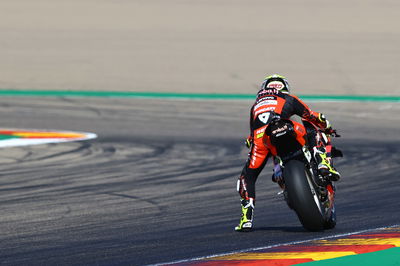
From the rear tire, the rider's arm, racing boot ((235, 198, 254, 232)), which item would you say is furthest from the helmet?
racing boot ((235, 198, 254, 232))

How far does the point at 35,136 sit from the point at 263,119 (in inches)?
407

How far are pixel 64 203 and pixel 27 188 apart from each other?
130 centimetres

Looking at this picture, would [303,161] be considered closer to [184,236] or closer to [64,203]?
[184,236]

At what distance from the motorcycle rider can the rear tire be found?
0.27 metres

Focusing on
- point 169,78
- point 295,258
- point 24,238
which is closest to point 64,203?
point 24,238

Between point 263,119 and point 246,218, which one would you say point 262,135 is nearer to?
point 263,119

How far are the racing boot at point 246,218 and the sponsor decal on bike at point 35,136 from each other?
339 inches

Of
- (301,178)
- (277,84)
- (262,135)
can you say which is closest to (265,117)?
(262,135)

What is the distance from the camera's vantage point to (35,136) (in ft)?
61.8

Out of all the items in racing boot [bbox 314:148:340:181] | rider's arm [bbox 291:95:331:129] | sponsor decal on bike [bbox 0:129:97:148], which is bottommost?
racing boot [bbox 314:148:340:181]

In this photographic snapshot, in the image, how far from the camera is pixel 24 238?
9.01m

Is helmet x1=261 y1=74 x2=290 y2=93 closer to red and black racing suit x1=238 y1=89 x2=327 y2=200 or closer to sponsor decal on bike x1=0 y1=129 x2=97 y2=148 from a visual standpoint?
red and black racing suit x1=238 y1=89 x2=327 y2=200

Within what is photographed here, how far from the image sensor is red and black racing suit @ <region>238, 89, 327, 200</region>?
358 inches

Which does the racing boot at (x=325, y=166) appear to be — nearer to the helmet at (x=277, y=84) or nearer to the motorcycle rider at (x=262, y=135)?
the motorcycle rider at (x=262, y=135)
